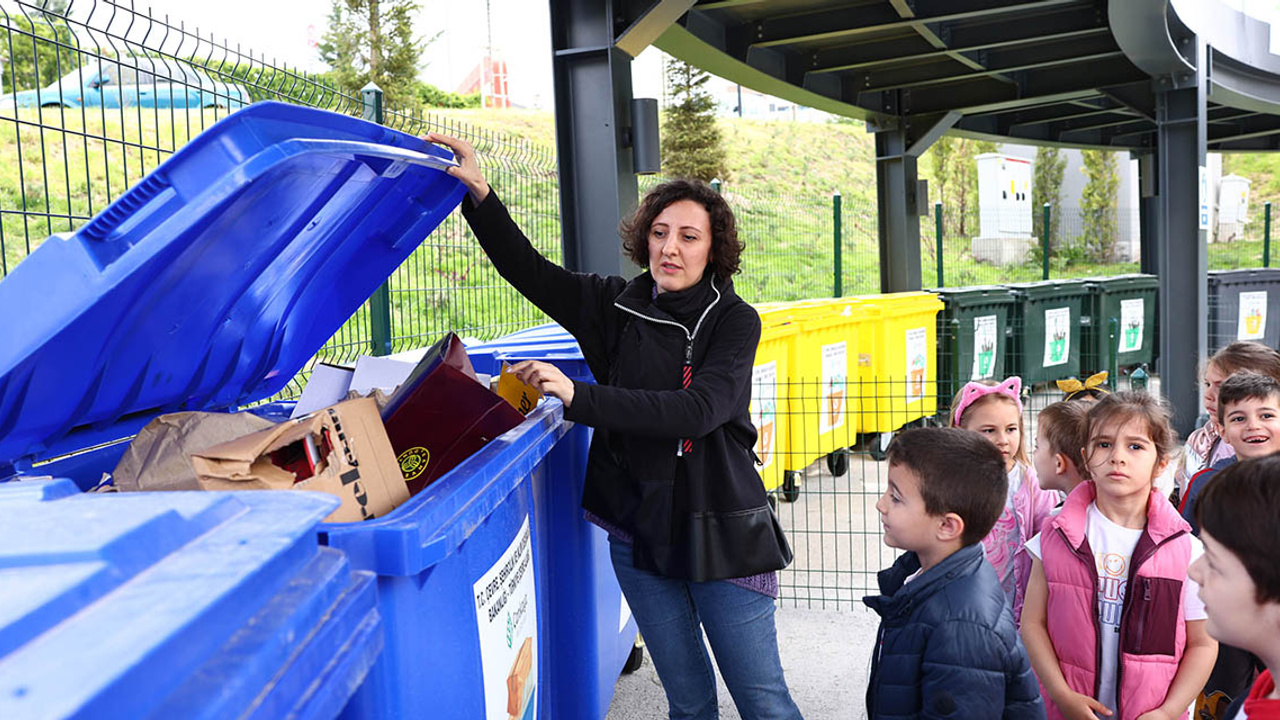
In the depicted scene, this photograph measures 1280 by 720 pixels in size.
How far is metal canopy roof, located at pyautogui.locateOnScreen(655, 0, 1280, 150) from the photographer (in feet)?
23.2

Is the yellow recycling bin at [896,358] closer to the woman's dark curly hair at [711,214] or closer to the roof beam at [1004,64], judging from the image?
the roof beam at [1004,64]

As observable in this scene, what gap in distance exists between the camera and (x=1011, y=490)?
318 cm

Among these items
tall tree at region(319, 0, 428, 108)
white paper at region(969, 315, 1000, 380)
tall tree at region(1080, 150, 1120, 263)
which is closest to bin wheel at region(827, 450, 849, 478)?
white paper at region(969, 315, 1000, 380)

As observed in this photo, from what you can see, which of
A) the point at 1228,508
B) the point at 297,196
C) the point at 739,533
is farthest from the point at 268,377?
the point at 1228,508

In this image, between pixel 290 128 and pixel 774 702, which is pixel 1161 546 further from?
pixel 290 128

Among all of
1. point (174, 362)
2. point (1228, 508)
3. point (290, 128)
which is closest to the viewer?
point (1228, 508)

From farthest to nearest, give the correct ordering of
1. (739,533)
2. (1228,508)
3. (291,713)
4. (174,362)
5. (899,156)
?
(899,156) → (739,533) → (174,362) → (1228,508) → (291,713)

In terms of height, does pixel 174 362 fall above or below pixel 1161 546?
above

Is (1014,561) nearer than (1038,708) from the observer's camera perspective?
No

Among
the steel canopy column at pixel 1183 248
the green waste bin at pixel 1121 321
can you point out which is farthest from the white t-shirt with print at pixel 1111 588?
the green waste bin at pixel 1121 321

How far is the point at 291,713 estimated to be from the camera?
3.21 feet

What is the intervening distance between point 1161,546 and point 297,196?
2200mm

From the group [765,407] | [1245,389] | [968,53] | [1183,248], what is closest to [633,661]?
[1245,389]

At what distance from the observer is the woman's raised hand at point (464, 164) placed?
241cm
